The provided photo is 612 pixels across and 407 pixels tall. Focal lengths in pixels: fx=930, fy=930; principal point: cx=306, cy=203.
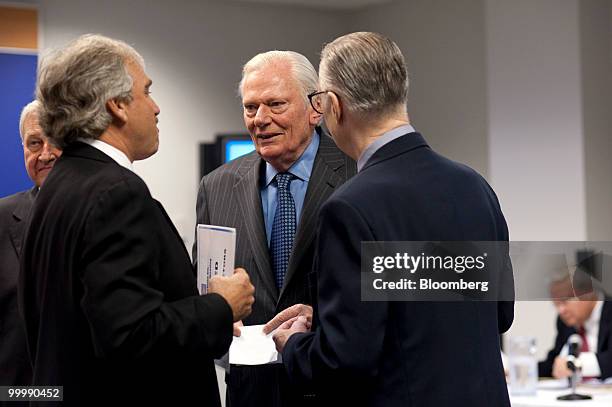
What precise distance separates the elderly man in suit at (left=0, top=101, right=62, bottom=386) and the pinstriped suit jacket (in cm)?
49

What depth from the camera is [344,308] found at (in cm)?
180

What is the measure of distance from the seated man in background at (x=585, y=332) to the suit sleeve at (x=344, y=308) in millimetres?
2730

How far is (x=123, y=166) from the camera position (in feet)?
6.10

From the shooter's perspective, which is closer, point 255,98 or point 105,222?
point 105,222

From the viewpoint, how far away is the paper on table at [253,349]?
2199 mm

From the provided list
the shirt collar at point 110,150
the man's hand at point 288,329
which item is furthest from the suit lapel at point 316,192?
the shirt collar at point 110,150

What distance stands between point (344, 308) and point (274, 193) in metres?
0.92

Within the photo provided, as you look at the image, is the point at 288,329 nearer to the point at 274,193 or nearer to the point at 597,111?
the point at 274,193

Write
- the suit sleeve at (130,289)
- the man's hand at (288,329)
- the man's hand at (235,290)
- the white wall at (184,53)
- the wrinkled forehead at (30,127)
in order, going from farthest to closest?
the white wall at (184,53) < the wrinkled forehead at (30,127) < the man's hand at (288,329) < the man's hand at (235,290) < the suit sleeve at (130,289)

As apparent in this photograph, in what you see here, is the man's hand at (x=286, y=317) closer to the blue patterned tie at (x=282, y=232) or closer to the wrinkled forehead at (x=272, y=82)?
the blue patterned tie at (x=282, y=232)

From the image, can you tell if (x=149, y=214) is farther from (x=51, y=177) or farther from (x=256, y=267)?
(x=256, y=267)

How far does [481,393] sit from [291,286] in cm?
74

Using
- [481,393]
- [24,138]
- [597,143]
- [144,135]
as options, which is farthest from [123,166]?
[597,143]

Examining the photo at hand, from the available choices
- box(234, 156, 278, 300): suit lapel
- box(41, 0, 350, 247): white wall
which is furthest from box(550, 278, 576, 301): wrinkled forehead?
box(41, 0, 350, 247): white wall
